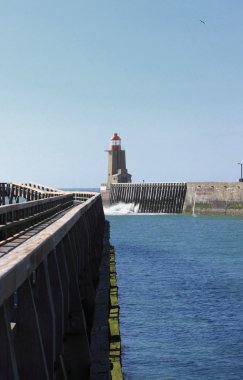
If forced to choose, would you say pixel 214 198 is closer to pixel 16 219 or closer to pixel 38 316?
pixel 16 219

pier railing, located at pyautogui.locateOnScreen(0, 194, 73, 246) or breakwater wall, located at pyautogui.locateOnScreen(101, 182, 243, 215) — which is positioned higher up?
pier railing, located at pyautogui.locateOnScreen(0, 194, 73, 246)

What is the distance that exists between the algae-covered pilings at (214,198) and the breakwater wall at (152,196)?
2451mm

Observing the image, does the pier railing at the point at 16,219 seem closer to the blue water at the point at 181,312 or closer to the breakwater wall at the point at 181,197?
A: the blue water at the point at 181,312

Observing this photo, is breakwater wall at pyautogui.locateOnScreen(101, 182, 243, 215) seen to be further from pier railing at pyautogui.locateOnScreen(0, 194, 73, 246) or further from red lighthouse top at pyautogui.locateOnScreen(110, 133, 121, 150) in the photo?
pier railing at pyautogui.locateOnScreen(0, 194, 73, 246)

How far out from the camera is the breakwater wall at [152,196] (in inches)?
5295

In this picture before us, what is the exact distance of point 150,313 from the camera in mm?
32375

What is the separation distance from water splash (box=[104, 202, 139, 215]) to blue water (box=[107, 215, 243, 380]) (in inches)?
2875

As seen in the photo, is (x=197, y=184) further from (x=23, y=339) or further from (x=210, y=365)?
(x=23, y=339)

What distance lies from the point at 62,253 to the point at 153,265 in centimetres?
4082

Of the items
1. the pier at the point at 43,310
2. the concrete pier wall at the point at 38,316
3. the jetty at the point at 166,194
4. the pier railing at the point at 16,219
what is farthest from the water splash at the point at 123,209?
the concrete pier wall at the point at 38,316

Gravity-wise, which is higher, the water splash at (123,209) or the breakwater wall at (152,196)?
the breakwater wall at (152,196)

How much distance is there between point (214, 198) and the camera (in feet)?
413

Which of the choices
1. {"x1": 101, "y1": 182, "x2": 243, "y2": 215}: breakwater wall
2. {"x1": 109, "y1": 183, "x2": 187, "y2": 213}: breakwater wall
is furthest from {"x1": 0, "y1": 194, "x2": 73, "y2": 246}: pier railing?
{"x1": 109, "y1": 183, "x2": 187, "y2": 213}: breakwater wall

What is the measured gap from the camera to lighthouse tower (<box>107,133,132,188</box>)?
146 m
